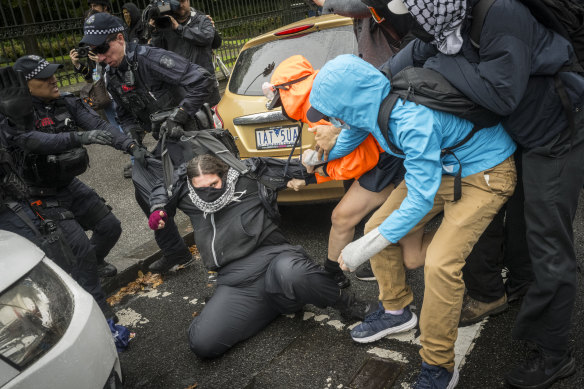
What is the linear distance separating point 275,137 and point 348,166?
1.28 m

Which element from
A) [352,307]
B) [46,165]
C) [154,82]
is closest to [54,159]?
[46,165]

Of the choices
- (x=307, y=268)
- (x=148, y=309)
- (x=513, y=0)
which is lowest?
(x=148, y=309)

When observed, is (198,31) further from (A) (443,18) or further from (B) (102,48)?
(A) (443,18)

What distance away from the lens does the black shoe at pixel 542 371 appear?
2.50 m

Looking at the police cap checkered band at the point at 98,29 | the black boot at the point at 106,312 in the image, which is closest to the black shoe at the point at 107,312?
the black boot at the point at 106,312

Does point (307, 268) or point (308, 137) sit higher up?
point (308, 137)

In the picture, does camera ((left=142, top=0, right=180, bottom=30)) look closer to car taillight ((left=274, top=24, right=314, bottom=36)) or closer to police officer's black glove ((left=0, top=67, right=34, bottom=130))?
car taillight ((left=274, top=24, right=314, bottom=36))

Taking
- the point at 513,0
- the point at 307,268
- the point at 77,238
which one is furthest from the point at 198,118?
the point at 513,0

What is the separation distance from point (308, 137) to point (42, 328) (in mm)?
2380

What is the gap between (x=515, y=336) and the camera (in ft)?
8.50

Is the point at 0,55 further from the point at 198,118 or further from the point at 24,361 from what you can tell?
the point at 24,361

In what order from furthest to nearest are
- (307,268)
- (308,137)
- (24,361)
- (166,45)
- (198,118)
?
(166,45)
(198,118)
(308,137)
(307,268)
(24,361)

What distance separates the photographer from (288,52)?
4684mm

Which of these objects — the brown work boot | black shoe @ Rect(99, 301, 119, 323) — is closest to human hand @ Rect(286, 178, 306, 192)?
the brown work boot
